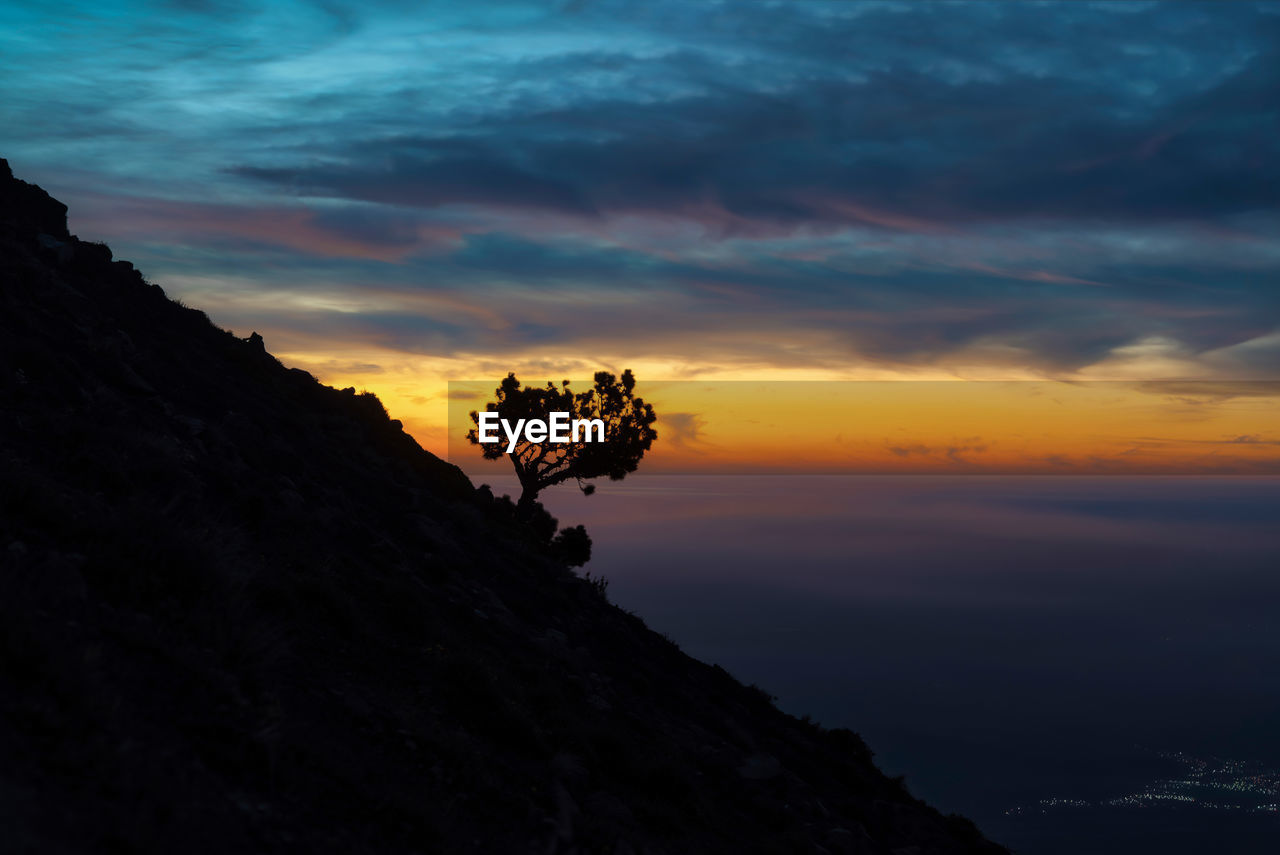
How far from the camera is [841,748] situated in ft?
70.3

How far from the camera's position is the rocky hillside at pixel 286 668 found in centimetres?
554

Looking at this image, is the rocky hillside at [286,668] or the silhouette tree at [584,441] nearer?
the rocky hillside at [286,668]

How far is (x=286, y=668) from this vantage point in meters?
8.32

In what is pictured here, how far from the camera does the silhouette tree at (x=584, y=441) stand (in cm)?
4578

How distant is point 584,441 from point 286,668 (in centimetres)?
3738

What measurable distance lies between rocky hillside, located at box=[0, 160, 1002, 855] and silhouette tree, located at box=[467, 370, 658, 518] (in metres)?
24.3

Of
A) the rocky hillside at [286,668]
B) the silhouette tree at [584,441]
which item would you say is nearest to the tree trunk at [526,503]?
the silhouette tree at [584,441]

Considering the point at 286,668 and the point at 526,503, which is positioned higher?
the point at 526,503

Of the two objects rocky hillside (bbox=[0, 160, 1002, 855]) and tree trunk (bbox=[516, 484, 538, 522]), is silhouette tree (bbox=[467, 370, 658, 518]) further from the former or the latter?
rocky hillside (bbox=[0, 160, 1002, 855])

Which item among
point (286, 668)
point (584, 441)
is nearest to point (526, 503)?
point (584, 441)

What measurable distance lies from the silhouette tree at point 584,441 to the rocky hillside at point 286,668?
24305 millimetres

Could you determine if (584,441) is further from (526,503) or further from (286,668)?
(286,668)

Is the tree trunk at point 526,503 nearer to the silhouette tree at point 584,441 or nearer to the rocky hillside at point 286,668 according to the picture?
the silhouette tree at point 584,441

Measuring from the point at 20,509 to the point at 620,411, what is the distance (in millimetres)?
38927
